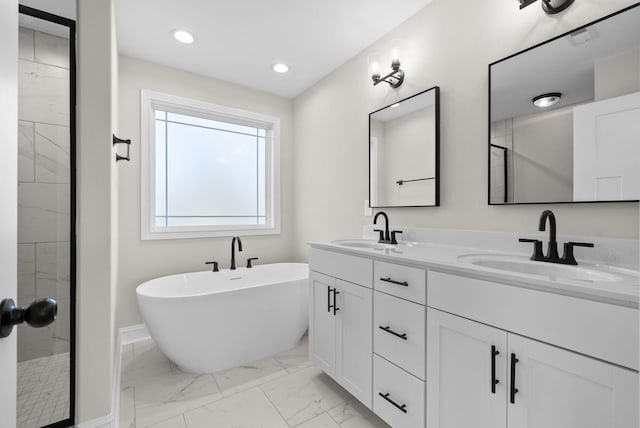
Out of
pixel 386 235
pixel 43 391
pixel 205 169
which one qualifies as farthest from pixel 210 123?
pixel 43 391

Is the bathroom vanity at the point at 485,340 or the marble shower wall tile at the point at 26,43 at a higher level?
the marble shower wall tile at the point at 26,43

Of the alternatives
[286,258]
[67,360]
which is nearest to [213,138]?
[286,258]

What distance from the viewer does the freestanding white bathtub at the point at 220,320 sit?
73.2 inches

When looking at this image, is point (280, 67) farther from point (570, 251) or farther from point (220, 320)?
point (570, 251)

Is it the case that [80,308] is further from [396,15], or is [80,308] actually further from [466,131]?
[396,15]

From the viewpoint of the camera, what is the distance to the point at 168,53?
7.98ft

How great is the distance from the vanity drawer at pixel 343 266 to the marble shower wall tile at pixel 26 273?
1.39 metres

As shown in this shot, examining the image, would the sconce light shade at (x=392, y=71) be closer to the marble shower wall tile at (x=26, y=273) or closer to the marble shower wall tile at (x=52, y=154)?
the marble shower wall tile at (x=52, y=154)

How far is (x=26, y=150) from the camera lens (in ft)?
4.03

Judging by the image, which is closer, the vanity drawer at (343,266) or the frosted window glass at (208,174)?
the vanity drawer at (343,266)

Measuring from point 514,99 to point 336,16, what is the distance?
1.30 meters

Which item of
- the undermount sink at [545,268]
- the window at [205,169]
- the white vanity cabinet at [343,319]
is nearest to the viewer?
the undermount sink at [545,268]

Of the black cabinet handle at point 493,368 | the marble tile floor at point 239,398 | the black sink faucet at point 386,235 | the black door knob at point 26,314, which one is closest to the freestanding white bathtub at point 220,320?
the marble tile floor at point 239,398

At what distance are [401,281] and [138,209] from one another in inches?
91.5
